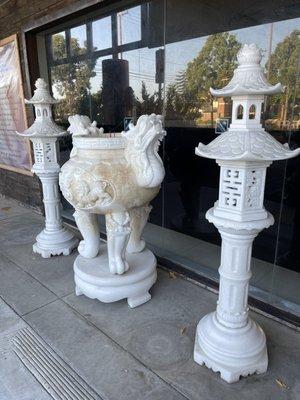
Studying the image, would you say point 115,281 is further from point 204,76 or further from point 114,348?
point 204,76

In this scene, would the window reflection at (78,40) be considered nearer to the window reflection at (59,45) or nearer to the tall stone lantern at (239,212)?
the window reflection at (59,45)

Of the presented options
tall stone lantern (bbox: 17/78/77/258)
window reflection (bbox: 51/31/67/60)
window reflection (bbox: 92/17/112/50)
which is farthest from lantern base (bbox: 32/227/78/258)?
window reflection (bbox: 51/31/67/60)

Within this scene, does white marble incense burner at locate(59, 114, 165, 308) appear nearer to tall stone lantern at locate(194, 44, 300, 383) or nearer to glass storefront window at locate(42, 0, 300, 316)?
tall stone lantern at locate(194, 44, 300, 383)

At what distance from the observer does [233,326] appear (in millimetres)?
1778

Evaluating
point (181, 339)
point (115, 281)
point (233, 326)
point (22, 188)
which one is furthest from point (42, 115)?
point (233, 326)

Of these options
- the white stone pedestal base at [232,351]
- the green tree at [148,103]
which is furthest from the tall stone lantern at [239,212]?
the green tree at [148,103]

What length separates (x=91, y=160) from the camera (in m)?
2.07

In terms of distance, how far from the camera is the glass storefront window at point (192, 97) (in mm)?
2324

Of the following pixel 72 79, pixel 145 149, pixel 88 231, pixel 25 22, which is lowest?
pixel 88 231

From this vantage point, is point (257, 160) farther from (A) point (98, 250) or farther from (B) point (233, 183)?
(A) point (98, 250)

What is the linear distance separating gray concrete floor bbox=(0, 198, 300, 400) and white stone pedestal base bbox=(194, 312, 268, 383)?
2.2 inches

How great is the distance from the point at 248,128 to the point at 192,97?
1.53 meters

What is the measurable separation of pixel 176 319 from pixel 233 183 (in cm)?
117

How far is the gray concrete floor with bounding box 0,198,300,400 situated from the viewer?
1.65m
